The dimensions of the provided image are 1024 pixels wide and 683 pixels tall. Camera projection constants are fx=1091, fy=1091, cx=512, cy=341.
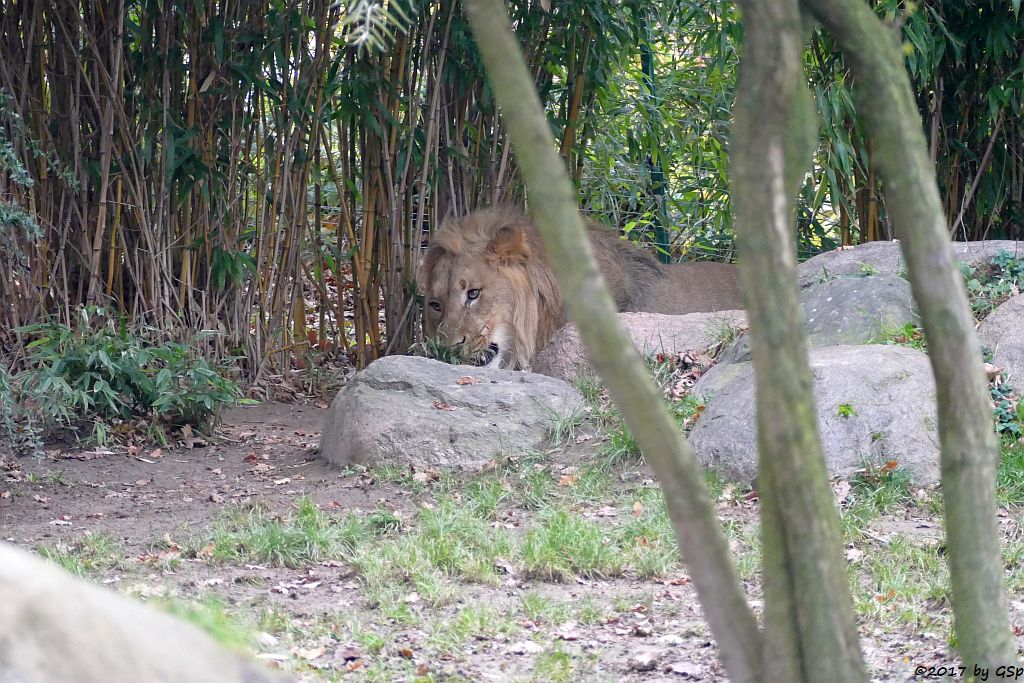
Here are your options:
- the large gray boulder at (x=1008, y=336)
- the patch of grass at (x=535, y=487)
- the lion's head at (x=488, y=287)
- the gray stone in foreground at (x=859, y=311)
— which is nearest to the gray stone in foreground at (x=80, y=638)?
the patch of grass at (x=535, y=487)

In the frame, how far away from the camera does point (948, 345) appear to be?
2.19 meters

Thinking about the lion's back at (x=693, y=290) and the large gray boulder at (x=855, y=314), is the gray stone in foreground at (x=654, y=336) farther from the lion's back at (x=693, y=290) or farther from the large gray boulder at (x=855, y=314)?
the lion's back at (x=693, y=290)

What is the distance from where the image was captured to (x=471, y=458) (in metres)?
5.51

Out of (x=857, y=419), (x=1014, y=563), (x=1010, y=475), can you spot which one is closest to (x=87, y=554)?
(x=857, y=419)

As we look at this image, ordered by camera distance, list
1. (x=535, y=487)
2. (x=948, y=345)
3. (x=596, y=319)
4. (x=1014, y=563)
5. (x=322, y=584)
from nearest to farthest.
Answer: (x=596, y=319) < (x=948, y=345) < (x=1014, y=563) < (x=322, y=584) < (x=535, y=487)

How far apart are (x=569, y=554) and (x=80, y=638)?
3.10 metres

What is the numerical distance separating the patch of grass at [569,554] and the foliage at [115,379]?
2.49 m

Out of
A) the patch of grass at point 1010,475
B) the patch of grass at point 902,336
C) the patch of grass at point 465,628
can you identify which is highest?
the patch of grass at point 902,336

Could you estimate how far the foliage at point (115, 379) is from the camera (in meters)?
5.78

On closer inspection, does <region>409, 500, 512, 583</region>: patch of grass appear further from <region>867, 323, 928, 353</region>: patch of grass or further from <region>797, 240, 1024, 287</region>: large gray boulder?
<region>797, 240, 1024, 287</region>: large gray boulder

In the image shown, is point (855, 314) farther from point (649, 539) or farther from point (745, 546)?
point (649, 539)

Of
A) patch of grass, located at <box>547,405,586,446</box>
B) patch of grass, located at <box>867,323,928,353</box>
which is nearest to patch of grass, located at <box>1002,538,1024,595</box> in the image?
patch of grass, located at <box>867,323,928,353</box>

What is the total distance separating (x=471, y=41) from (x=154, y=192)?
7.36ft

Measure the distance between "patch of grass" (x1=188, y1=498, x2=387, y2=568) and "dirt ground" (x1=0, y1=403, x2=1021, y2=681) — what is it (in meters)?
0.08
